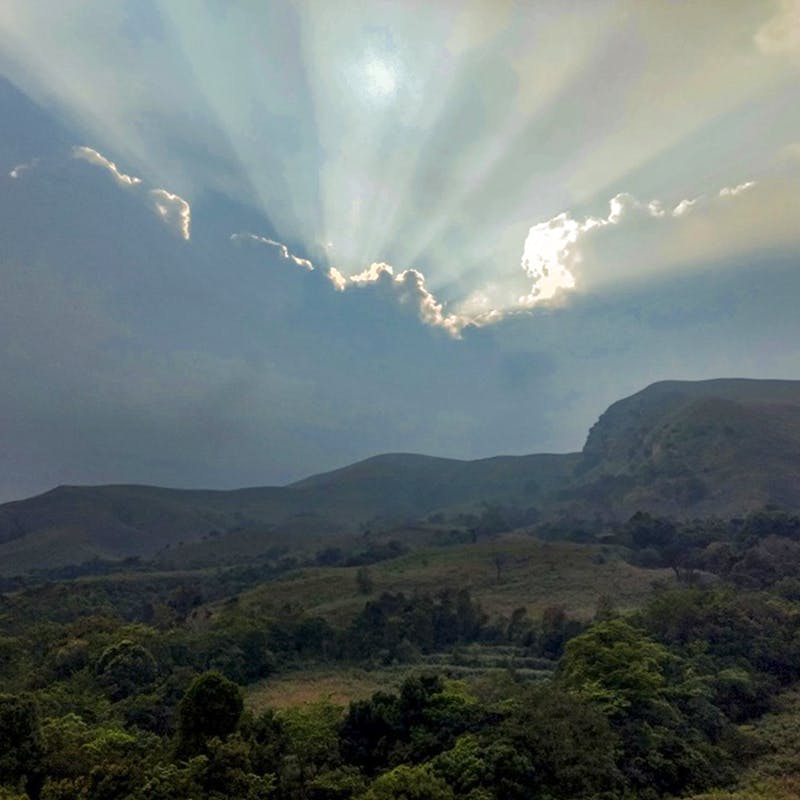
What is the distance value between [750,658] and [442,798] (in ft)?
81.3

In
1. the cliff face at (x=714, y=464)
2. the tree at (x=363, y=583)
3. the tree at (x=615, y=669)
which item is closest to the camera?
the tree at (x=615, y=669)

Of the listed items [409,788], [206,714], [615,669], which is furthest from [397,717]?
[615,669]

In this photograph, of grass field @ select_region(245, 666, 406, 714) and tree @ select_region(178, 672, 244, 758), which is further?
grass field @ select_region(245, 666, 406, 714)

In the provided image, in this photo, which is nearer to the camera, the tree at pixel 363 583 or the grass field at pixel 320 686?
the grass field at pixel 320 686

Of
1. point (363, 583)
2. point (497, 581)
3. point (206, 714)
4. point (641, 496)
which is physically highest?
point (641, 496)

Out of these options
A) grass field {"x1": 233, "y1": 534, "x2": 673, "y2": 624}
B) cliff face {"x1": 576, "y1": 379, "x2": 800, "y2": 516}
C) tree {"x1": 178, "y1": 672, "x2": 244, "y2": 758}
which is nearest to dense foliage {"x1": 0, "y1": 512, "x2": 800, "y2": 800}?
tree {"x1": 178, "y1": 672, "x2": 244, "y2": 758}

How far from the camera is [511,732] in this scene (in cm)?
1998

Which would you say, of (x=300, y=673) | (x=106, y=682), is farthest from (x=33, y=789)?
(x=300, y=673)

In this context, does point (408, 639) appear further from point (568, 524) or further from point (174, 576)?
point (568, 524)

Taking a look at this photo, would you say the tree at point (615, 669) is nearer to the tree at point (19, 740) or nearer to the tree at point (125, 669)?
the tree at point (19, 740)

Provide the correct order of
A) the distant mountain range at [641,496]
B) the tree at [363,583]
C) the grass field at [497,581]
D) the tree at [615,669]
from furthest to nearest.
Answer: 1. the distant mountain range at [641,496]
2. the tree at [363,583]
3. the grass field at [497,581]
4. the tree at [615,669]

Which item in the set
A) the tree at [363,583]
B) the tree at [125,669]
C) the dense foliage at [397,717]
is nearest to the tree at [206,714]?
the dense foliage at [397,717]

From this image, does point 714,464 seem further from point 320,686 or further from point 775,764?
point 775,764

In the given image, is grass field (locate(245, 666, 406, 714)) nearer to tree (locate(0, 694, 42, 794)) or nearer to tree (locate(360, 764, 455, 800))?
tree (locate(0, 694, 42, 794))
